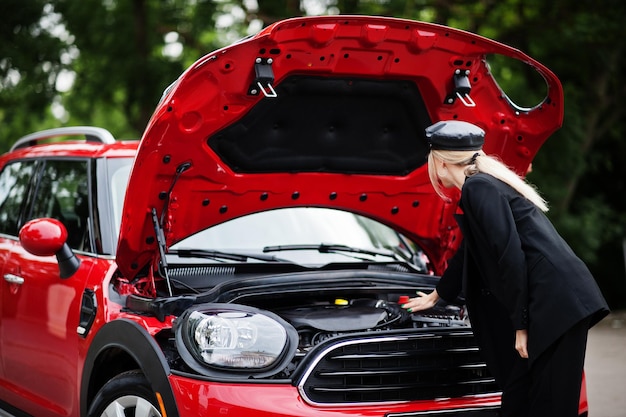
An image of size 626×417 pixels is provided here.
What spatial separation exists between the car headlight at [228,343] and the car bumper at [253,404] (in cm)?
9

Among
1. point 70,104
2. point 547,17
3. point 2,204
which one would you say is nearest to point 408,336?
point 2,204

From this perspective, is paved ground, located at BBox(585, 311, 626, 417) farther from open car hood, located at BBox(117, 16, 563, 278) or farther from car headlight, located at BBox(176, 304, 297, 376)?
car headlight, located at BBox(176, 304, 297, 376)

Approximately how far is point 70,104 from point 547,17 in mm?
10426

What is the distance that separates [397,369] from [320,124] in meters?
1.39

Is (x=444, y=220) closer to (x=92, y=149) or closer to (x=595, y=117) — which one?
(x=92, y=149)

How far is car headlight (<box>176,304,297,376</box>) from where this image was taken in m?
3.43

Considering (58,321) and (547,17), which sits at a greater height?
(547,17)

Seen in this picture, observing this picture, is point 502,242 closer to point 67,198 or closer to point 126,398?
point 126,398

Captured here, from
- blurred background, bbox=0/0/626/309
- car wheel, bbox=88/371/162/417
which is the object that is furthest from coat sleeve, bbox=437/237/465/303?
blurred background, bbox=0/0/626/309

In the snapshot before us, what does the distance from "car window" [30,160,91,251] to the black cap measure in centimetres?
204

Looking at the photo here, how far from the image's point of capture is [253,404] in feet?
10.8

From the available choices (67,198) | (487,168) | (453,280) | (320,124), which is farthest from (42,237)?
(487,168)

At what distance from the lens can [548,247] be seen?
128 inches

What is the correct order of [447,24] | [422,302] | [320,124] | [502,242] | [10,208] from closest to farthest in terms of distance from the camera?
[502,242] < [422,302] < [320,124] < [10,208] < [447,24]
